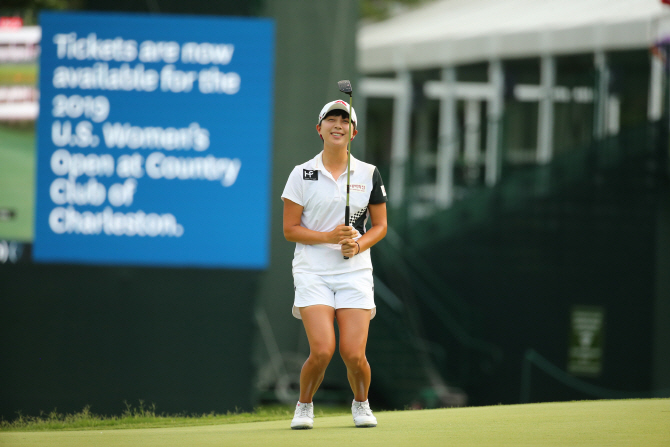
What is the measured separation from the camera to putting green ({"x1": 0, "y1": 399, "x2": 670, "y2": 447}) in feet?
13.0

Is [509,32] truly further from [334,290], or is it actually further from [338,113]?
[334,290]

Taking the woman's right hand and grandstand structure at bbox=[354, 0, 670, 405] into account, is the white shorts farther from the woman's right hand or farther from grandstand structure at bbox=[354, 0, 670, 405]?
grandstand structure at bbox=[354, 0, 670, 405]

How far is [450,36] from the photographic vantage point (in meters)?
14.4

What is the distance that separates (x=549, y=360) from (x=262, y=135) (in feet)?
15.8

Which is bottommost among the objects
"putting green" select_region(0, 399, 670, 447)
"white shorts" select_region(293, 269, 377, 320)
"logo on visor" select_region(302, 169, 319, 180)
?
"putting green" select_region(0, 399, 670, 447)

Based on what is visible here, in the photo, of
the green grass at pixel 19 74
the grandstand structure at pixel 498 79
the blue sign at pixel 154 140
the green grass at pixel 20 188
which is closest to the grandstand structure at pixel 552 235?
the grandstand structure at pixel 498 79

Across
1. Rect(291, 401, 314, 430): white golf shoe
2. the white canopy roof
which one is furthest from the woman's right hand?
the white canopy roof

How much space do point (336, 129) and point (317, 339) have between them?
1031 mm

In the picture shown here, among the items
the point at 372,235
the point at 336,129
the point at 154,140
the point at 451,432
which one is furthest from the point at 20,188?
the point at 451,432

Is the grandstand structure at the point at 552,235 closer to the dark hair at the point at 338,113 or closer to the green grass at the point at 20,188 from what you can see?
the green grass at the point at 20,188

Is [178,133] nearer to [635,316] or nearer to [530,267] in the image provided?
[530,267]

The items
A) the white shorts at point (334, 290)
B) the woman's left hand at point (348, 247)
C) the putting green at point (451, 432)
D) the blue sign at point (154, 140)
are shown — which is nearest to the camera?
the putting green at point (451, 432)

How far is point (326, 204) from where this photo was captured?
446cm

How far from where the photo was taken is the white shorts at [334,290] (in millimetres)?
4379
